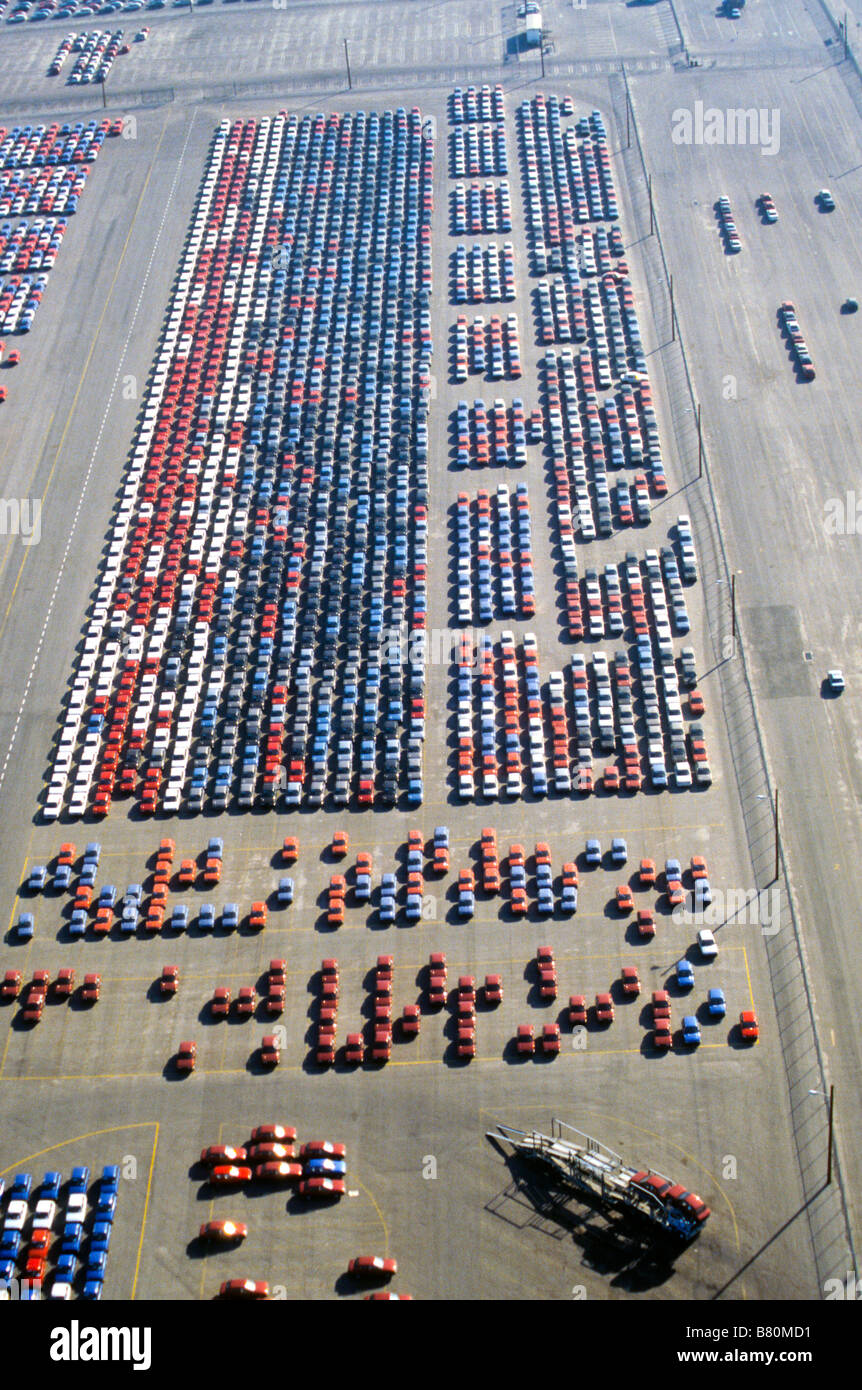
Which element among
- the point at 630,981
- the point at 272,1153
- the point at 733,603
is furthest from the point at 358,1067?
the point at 733,603

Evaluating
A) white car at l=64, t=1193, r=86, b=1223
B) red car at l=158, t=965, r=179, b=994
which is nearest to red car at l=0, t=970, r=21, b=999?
red car at l=158, t=965, r=179, b=994

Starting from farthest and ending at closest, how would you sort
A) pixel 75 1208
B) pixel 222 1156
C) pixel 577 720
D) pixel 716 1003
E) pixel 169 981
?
pixel 577 720 < pixel 169 981 < pixel 716 1003 < pixel 222 1156 < pixel 75 1208

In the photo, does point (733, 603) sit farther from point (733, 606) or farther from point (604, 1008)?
point (604, 1008)

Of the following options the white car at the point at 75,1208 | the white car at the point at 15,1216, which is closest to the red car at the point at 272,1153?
the white car at the point at 75,1208

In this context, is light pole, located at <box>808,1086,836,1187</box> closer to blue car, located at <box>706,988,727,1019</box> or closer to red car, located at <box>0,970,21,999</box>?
blue car, located at <box>706,988,727,1019</box>

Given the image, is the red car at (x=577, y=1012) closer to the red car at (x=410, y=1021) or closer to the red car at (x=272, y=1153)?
the red car at (x=410, y=1021)

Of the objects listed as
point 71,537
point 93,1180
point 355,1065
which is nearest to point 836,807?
point 355,1065
